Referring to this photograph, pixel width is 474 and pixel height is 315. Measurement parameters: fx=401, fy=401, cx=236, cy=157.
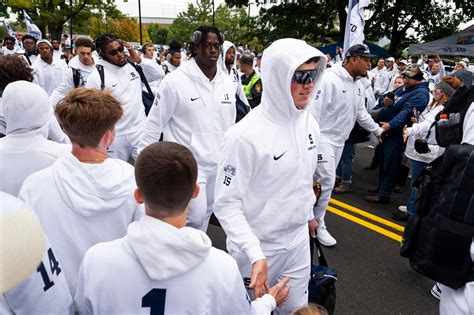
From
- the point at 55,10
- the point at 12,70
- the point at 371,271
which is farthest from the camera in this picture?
the point at 55,10

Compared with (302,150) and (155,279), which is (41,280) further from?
(302,150)

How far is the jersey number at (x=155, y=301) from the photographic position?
1.33 metres

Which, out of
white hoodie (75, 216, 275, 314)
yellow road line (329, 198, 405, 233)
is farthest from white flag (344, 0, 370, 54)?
white hoodie (75, 216, 275, 314)

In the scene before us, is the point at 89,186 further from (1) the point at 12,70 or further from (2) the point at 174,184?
(1) the point at 12,70

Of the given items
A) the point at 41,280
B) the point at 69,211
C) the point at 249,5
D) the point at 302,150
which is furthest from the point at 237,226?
the point at 249,5

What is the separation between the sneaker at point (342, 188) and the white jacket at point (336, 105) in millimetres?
1653

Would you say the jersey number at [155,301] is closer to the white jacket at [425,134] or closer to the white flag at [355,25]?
the white jacket at [425,134]

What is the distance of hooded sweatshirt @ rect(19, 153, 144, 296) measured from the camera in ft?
5.57

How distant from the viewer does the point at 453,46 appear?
18312mm

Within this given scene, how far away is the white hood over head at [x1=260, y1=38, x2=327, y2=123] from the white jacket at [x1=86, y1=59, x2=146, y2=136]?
2.38m

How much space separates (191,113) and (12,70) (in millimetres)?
1452

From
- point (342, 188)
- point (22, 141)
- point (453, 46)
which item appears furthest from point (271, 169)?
point (453, 46)

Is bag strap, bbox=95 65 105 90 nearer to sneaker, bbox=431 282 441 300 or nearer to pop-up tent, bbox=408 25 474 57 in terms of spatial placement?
sneaker, bbox=431 282 441 300

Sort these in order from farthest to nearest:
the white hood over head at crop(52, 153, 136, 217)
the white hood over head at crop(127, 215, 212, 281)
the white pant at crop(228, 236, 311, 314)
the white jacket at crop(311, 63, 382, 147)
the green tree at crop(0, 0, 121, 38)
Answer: the green tree at crop(0, 0, 121, 38) < the white jacket at crop(311, 63, 382, 147) < the white pant at crop(228, 236, 311, 314) < the white hood over head at crop(52, 153, 136, 217) < the white hood over head at crop(127, 215, 212, 281)
